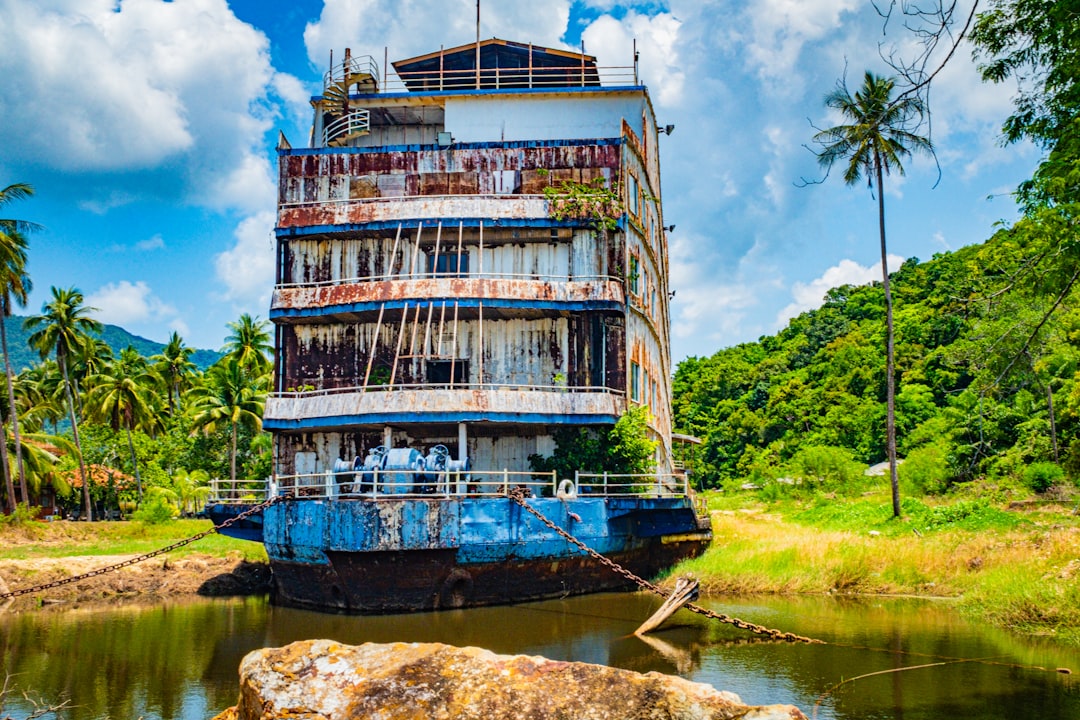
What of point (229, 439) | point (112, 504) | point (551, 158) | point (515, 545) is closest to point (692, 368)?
point (229, 439)

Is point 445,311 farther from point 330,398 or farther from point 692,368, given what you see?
point 692,368

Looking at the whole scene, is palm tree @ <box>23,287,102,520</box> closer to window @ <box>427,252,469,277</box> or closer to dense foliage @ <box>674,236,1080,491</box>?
window @ <box>427,252,469,277</box>

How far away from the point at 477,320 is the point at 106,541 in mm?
18066

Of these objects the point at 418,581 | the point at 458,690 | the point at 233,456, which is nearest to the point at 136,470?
the point at 233,456

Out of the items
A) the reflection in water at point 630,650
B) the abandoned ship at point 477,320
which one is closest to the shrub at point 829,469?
the abandoned ship at point 477,320

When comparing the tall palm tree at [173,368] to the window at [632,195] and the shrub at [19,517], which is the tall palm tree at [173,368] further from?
the window at [632,195]

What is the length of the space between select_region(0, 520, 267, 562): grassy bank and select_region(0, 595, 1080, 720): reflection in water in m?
7.53

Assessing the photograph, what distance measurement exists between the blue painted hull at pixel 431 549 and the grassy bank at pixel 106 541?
837 cm

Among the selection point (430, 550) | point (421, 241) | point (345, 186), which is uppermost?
point (345, 186)

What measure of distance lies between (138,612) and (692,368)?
62.9 metres

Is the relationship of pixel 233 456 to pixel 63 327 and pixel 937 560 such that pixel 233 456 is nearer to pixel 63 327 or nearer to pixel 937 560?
pixel 63 327

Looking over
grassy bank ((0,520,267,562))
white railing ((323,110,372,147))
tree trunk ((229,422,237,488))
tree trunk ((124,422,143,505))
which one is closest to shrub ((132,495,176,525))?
grassy bank ((0,520,267,562))

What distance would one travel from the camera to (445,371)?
28.8 metres

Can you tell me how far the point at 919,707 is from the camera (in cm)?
1223
